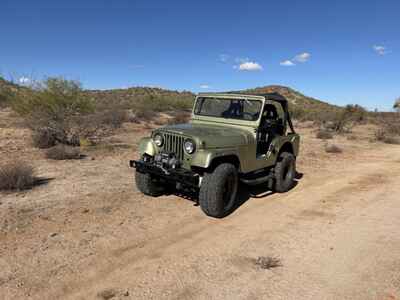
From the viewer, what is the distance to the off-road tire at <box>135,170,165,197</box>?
5729mm

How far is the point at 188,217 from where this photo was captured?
5.04 meters

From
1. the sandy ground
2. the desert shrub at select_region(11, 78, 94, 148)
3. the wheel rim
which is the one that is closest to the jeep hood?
the sandy ground

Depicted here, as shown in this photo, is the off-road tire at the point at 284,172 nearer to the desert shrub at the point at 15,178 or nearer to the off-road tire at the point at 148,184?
the off-road tire at the point at 148,184

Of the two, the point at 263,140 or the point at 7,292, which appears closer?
the point at 7,292

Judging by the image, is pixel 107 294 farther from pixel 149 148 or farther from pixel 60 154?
pixel 60 154

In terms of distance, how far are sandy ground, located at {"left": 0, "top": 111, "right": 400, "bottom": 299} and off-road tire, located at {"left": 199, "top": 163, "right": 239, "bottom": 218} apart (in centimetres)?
22

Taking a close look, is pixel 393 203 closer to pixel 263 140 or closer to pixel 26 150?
pixel 263 140

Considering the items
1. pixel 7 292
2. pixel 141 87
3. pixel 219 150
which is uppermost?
pixel 141 87

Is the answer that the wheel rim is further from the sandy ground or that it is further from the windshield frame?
the windshield frame

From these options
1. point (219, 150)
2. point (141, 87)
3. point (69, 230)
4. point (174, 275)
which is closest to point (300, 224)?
point (219, 150)

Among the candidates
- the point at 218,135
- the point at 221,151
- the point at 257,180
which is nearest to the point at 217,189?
the point at 221,151

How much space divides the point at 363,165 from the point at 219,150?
23.8 feet

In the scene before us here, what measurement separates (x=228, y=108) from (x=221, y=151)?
1.65 metres

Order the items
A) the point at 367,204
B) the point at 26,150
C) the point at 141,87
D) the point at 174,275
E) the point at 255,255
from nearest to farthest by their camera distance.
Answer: the point at 174,275
the point at 255,255
the point at 367,204
the point at 26,150
the point at 141,87
